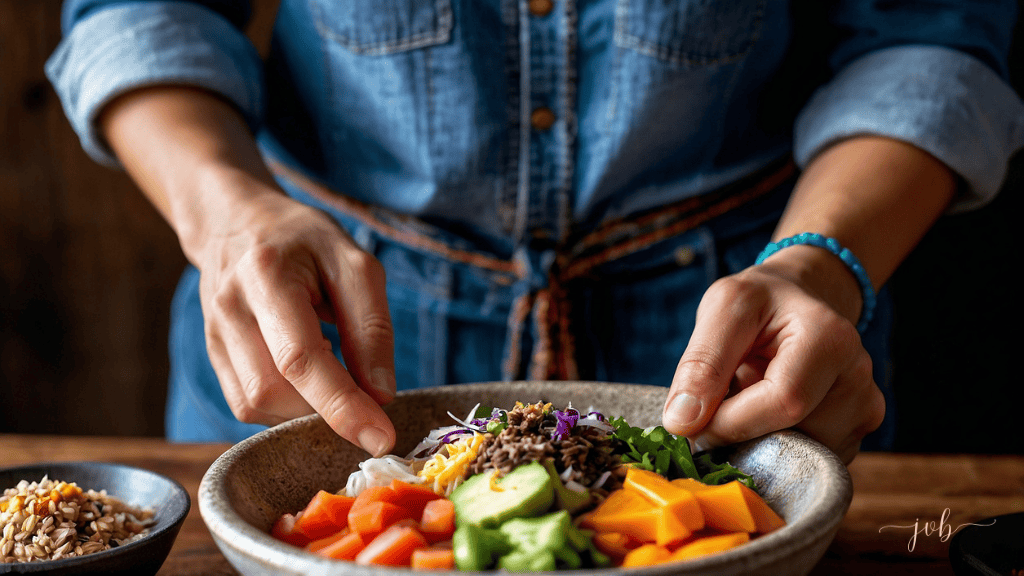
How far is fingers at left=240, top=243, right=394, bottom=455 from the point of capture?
0.99 meters

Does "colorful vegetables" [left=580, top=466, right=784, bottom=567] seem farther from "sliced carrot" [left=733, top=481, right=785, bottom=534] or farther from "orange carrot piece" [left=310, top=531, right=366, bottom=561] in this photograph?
"orange carrot piece" [left=310, top=531, right=366, bottom=561]

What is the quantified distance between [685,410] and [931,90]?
0.90 metres

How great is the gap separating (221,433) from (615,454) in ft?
4.03

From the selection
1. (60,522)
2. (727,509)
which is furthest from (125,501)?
(727,509)

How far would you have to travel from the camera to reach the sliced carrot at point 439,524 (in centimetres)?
80

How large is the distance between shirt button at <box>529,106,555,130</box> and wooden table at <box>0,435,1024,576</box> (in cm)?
88

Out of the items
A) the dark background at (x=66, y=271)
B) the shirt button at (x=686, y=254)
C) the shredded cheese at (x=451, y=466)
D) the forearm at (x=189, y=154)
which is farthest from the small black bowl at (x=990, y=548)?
the dark background at (x=66, y=271)

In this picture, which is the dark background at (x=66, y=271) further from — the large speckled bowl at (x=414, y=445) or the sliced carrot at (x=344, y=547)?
the sliced carrot at (x=344, y=547)

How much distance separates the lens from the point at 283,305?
1018mm

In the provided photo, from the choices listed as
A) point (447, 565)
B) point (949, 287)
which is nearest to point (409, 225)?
point (447, 565)

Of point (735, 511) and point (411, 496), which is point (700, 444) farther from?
point (411, 496)

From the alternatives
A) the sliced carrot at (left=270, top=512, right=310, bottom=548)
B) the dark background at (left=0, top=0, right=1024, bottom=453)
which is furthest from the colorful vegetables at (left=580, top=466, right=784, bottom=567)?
the dark background at (left=0, top=0, right=1024, bottom=453)

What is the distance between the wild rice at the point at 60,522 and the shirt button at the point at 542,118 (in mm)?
978

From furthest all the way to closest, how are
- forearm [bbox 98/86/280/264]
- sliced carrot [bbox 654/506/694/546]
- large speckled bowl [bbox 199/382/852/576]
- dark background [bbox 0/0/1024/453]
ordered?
dark background [bbox 0/0/1024/453] → forearm [bbox 98/86/280/264] → sliced carrot [bbox 654/506/694/546] → large speckled bowl [bbox 199/382/852/576]
